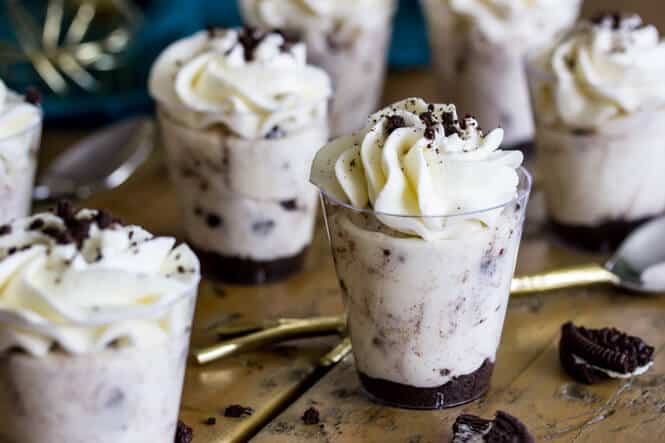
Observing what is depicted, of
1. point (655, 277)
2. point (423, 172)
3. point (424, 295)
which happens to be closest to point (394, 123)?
point (423, 172)

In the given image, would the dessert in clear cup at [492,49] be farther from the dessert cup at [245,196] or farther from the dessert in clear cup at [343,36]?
the dessert cup at [245,196]

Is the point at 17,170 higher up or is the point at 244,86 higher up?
the point at 244,86

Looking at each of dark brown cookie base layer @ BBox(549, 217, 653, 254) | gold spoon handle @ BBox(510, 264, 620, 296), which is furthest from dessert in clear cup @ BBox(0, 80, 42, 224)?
dark brown cookie base layer @ BBox(549, 217, 653, 254)

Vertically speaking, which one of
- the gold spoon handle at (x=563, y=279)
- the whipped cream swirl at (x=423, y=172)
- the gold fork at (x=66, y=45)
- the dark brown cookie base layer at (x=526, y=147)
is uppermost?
the whipped cream swirl at (x=423, y=172)

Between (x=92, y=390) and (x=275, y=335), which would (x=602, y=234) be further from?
(x=92, y=390)

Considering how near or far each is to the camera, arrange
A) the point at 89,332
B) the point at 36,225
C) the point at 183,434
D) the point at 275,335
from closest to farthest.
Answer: the point at 89,332
the point at 36,225
the point at 183,434
the point at 275,335

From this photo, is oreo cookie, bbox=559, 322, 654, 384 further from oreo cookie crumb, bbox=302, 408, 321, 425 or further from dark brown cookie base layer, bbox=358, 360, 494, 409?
oreo cookie crumb, bbox=302, 408, 321, 425

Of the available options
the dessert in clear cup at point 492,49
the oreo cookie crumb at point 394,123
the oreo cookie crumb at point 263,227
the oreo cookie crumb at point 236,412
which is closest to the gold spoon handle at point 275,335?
the oreo cookie crumb at point 236,412
